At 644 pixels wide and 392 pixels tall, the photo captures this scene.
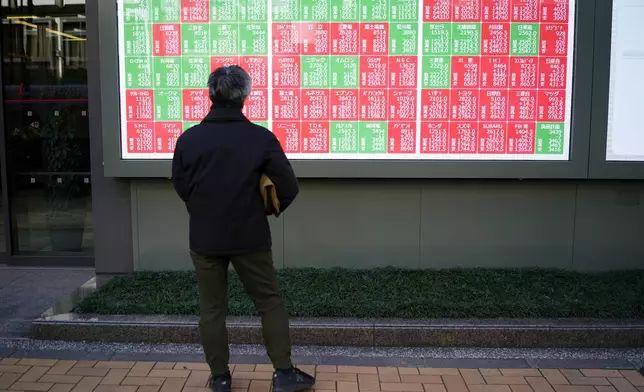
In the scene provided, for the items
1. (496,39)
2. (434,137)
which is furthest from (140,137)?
(496,39)

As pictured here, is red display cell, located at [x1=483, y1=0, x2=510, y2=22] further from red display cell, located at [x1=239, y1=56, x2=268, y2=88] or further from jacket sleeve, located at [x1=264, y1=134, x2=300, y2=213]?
jacket sleeve, located at [x1=264, y1=134, x2=300, y2=213]

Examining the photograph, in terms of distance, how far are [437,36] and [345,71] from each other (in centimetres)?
86

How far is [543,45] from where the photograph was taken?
17.4 ft

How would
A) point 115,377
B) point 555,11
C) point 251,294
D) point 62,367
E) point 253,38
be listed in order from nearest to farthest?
1. point 251,294
2. point 115,377
3. point 62,367
4. point 555,11
5. point 253,38

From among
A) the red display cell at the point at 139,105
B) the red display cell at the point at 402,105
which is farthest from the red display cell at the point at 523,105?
the red display cell at the point at 139,105

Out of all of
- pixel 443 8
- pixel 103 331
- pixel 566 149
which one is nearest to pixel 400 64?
pixel 443 8

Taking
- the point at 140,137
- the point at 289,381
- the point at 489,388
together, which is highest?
the point at 140,137

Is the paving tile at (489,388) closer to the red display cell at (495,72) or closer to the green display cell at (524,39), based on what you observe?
the red display cell at (495,72)

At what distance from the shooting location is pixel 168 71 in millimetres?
5402

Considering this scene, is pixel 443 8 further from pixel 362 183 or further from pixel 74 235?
pixel 74 235

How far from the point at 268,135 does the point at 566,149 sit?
3173 mm

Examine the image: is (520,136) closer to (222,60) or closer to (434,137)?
(434,137)

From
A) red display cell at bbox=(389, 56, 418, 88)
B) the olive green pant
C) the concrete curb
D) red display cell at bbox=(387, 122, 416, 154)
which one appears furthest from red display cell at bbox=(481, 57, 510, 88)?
the olive green pant

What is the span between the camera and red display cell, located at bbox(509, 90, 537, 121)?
17.5 feet
